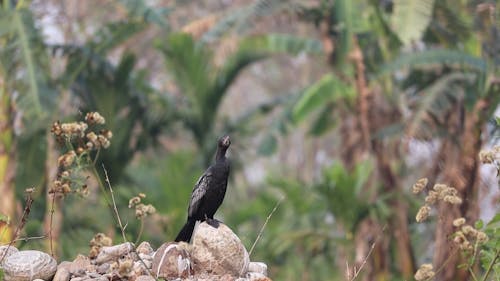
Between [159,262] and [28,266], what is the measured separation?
2.75ft

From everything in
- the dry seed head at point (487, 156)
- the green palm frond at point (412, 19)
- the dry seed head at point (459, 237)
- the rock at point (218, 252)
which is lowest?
the green palm frond at point (412, 19)

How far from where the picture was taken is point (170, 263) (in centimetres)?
616

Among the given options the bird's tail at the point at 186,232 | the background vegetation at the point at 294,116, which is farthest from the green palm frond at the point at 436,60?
the bird's tail at the point at 186,232

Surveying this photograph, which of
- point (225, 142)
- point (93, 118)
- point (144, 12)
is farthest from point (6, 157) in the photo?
point (93, 118)

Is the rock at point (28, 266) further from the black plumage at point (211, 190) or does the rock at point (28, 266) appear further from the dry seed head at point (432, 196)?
the dry seed head at point (432, 196)

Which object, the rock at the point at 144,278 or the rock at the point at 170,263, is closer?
the rock at the point at 144,278

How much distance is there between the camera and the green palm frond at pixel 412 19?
40.3 feet

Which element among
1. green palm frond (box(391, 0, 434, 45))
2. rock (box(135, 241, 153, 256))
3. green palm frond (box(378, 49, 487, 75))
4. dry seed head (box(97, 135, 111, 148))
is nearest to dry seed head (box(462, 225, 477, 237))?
rock (box(135, 241, 153, 256))

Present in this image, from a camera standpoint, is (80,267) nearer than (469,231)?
No

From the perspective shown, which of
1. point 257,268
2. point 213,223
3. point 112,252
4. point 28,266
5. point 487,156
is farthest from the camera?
point 257,268

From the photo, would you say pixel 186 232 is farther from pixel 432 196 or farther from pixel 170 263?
pixel 432 196

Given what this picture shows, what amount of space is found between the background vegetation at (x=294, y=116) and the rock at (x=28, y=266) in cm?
571

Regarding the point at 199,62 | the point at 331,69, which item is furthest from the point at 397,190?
the point at 199,62

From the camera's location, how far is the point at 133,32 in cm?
1405
